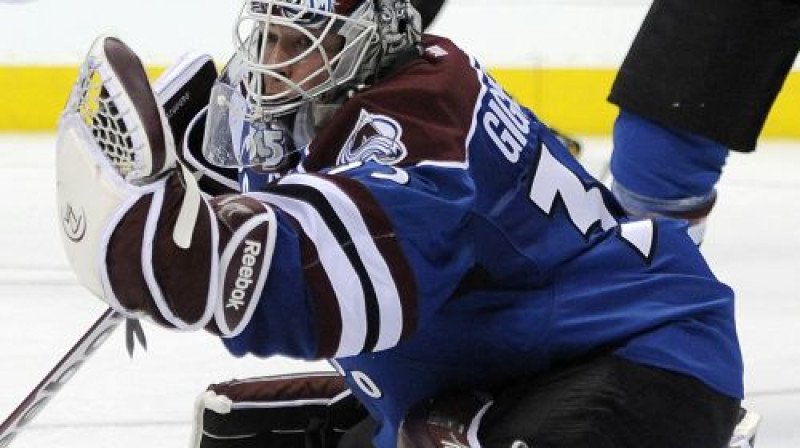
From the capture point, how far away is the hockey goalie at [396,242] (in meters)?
1.45

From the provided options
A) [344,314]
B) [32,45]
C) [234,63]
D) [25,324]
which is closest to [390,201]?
[344,314]

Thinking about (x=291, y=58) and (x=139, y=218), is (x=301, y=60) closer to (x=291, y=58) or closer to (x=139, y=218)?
(x=291, y=58)

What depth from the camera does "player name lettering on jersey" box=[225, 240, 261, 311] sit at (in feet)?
4.84

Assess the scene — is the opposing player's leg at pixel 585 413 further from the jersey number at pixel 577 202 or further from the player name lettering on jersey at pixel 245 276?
the player name lettering on jersey at pixel 245 276

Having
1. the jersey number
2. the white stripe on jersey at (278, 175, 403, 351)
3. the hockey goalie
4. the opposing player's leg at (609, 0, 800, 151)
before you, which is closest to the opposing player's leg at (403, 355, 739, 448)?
the hockey goalie

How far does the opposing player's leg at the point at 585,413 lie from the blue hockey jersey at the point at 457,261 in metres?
0.03

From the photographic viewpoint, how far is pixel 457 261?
162 centimetres

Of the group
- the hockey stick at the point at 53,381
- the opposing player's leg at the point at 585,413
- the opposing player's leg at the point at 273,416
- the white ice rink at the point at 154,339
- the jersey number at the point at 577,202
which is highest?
the jersey number at the point at 577,202

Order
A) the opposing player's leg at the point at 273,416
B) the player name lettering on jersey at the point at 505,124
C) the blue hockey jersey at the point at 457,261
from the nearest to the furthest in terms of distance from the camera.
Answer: the blue hockey jersey at the point at 457,261 < the player name lettering on jersey at the point at 505,124 < the opposing player's leg at the point at 273,416

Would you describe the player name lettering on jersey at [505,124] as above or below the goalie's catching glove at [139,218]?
below

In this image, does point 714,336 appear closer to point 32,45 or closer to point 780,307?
point 780,307

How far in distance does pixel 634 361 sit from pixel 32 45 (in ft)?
10.6

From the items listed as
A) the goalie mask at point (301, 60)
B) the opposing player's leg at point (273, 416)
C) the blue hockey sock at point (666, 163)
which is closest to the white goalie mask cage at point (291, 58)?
the goalie mask at point (301, 60)

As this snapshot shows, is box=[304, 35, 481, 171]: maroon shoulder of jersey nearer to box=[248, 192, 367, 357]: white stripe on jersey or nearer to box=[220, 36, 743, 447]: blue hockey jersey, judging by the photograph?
box=[220, 36, 743, 447]: blue hockey jersey
